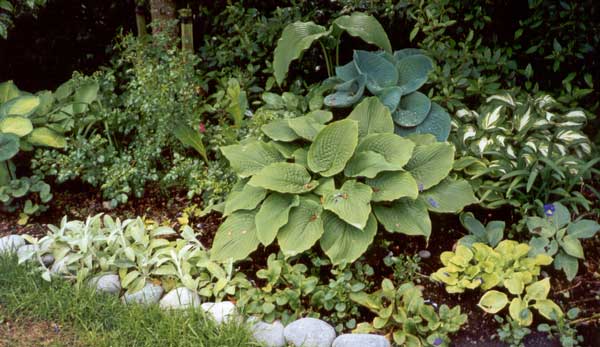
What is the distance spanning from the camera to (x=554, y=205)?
3072 mm

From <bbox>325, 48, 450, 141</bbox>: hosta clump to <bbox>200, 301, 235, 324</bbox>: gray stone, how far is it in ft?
4.36

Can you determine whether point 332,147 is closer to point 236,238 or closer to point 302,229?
point 302,229

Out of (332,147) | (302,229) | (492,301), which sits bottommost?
(492,301)

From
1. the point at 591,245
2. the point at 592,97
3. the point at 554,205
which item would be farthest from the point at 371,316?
the point at 592,97

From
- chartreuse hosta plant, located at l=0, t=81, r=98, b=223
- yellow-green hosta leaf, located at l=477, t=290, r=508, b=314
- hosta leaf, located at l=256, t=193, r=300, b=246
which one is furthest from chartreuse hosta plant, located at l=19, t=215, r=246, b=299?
yellow-green hosta leaf, located at l=477, t=290, r=508, b=314

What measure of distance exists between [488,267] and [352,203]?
650 millimetres

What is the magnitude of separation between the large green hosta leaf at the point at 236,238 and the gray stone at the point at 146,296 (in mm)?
300

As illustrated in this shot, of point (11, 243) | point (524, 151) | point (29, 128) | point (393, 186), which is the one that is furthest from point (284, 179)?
point (29, 128)

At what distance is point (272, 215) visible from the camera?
122 inches

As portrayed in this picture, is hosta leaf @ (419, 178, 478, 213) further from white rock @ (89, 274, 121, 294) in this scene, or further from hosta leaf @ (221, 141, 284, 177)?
white rock @ (89, 274, 121, 294)

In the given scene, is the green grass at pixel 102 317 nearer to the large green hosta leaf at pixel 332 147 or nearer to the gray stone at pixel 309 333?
the gray stone at pixel 309 333

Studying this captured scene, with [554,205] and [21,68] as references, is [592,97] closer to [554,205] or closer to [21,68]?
[554,205]

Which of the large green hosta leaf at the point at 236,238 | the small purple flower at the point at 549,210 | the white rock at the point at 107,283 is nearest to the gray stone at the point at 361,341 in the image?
the large green hosta leaf at the point at 236,238

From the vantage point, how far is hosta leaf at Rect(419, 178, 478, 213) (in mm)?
3168
